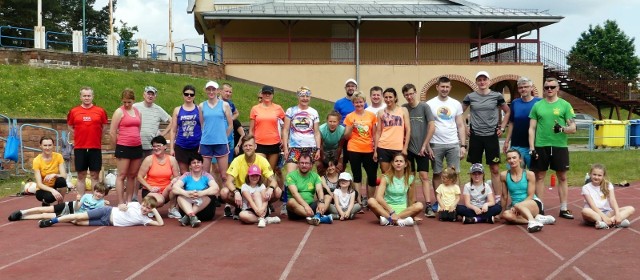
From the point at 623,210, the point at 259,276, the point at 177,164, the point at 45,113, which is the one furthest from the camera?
the point at 45,113

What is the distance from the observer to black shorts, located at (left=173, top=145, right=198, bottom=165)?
9.34 metres

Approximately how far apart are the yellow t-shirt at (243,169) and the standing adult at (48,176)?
2.58m

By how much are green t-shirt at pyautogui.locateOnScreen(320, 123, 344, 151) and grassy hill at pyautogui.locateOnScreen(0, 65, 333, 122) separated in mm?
10495

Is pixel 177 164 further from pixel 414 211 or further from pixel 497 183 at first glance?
pixel 497 183

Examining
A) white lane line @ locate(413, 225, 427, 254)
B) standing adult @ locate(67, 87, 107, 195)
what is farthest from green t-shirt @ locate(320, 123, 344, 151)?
standing adult @ locate(67, 87, 107, 195)

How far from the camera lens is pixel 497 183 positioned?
9469 millimetres

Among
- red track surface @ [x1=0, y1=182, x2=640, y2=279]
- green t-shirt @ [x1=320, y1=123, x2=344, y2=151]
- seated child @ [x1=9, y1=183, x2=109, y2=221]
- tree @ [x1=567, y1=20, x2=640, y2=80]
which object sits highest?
tree @ [x1=567, y1=20, x2=640, y2=80]

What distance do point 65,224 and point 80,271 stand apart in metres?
2.70

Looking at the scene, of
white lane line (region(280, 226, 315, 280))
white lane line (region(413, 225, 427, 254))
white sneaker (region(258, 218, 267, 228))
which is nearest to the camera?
white lane line (region(280, 226, 315, 280))

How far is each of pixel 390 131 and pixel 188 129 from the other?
2746 mm

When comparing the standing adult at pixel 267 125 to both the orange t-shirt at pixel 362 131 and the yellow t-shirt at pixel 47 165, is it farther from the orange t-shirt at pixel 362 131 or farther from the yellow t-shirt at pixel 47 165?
the yellow t-shirt at pixel 47 165

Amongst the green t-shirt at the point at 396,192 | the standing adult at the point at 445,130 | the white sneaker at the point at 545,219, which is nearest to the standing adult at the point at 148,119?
the green t-shirt at the point at 396,192

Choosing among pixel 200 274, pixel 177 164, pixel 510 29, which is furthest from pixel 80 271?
pixel 510 29

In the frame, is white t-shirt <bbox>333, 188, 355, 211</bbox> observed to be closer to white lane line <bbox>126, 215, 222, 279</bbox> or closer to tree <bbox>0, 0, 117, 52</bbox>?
white lane line <bbox>126, 215, 222, 279</bbox>
